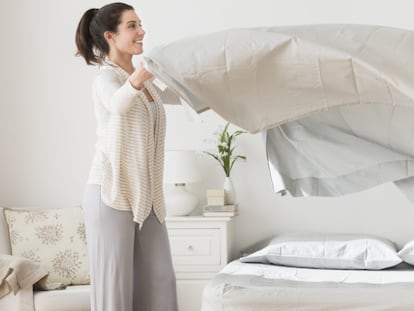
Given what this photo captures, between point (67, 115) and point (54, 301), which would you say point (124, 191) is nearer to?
point (54, 301)

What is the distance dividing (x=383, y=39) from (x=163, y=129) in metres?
1.29

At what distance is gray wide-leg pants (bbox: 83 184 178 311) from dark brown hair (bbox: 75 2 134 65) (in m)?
0.50

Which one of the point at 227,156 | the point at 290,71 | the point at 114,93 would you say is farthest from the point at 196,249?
the point at 290,71

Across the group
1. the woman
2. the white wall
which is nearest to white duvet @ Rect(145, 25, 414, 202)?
the woman

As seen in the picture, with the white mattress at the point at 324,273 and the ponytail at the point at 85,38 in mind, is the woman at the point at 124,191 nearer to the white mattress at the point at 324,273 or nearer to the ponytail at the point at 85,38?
the ponytail at the point at 85,38

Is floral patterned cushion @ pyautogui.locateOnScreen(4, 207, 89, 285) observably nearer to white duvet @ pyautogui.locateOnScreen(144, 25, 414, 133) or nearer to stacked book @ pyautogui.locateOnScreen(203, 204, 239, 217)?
stacked book @ pyautogui.locateOnScreen(203, 204, 239, 217)

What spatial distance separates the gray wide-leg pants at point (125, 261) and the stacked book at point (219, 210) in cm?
166

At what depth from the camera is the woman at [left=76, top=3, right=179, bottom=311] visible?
2.69m

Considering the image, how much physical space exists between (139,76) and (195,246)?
7.42ft

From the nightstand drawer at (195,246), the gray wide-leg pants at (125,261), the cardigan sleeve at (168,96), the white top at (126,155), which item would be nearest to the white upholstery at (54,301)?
the nightstand drawer at (195,246)

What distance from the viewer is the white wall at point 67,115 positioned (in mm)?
4734

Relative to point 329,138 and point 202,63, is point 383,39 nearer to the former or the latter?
point 202,63

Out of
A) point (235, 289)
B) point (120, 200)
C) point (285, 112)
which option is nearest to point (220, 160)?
point (235, 289)

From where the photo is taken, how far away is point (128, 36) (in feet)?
9.18
